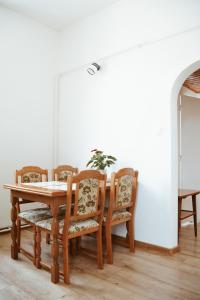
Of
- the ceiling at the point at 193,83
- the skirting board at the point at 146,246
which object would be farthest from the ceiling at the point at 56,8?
the skirting board at the point at 146,246

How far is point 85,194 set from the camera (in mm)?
2402

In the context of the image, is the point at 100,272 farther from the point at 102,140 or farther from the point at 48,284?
the point at 102,140

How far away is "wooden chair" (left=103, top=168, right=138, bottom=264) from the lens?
107 inches

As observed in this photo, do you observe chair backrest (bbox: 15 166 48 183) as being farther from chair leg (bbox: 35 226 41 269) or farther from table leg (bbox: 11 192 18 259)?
chair leg (bbox: 35 226 41 269)

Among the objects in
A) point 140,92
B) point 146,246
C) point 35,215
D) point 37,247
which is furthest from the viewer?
point 140,92

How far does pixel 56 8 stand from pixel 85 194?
9.49ft

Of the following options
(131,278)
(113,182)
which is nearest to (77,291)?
(131,278)

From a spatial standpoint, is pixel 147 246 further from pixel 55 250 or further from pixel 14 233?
pixel 14 233

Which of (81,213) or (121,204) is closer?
(81,213)

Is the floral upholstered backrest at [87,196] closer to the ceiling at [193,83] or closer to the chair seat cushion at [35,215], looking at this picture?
the chair seat cushion at [35,215]

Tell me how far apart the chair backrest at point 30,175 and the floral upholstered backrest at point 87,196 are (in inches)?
44.8

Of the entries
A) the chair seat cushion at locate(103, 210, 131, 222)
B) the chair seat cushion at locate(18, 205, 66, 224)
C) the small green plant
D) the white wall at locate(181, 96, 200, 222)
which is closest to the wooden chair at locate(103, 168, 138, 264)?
the chair seat cushion at locate(103, 210, 131, 222)

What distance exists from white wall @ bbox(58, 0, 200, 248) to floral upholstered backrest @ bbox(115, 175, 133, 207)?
0.89ft

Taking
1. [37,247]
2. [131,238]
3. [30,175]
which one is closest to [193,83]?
[131,238]
